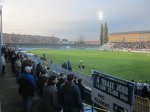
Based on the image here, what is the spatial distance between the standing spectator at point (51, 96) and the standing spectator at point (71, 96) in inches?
14.7

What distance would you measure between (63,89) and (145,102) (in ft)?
13.8

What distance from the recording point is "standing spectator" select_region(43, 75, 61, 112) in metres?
6.97

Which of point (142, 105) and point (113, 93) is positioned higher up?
point (113, 93)

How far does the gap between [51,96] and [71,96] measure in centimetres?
78

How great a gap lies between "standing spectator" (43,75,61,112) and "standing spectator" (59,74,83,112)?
0.37 metres

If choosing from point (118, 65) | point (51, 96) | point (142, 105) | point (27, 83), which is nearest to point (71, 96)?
point (51, 96)

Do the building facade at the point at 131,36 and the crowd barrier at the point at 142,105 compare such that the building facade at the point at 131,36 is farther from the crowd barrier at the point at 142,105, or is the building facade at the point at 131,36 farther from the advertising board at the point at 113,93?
the advertising board at the point at 113,93

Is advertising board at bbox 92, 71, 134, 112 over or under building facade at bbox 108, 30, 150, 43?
under

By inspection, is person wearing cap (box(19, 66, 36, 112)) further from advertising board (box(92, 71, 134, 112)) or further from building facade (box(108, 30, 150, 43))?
building facade (box(108, 30, 150, 43))

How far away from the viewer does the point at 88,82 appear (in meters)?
13.6

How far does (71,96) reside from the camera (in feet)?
21.1

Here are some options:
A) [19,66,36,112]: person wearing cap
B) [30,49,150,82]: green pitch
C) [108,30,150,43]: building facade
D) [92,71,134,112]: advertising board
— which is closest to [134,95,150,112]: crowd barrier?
[92,71,134,112]: advertising board

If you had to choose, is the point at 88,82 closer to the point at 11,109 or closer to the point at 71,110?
the point at 11,109

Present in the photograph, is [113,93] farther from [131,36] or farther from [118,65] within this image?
[131,36]
